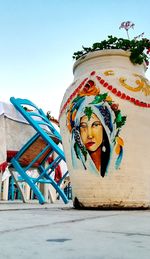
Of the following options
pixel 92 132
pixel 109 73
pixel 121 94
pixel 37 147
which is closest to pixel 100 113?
pixel 92 132

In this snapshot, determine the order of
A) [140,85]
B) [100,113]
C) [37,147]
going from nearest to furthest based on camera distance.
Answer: [100,113], [140,85], [37,147]

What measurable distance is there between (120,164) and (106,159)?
0.58ft

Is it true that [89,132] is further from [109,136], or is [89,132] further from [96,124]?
[109,136]

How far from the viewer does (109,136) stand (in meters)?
3.50

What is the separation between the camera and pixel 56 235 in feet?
3.52

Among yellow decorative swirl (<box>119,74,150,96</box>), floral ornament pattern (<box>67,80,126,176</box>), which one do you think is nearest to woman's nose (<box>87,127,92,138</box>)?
floral ornament pattern (<box>67,80,126,176</box>)

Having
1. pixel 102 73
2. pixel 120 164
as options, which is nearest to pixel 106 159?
pixel 120 164

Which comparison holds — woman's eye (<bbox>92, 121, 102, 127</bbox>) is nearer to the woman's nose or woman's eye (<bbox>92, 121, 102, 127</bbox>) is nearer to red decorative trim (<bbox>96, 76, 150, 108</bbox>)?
the woman's nose

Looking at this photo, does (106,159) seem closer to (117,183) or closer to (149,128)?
(117,183)

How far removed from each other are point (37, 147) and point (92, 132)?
7.16 metres

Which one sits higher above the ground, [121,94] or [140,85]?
[140,85]

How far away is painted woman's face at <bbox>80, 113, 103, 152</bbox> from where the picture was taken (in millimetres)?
3529

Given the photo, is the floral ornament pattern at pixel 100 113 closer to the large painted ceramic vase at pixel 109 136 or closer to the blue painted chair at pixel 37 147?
the large painted ceramic vase at pixel 109 136

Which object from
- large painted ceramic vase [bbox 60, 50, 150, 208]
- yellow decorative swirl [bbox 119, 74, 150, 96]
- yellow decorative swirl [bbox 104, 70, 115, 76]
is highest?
yellow decorative swirl [bbox 104, 70, 115, 76]
